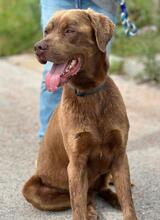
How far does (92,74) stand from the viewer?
466 cm

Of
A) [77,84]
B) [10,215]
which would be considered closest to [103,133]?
[77,84]

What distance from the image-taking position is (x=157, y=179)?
5785 millimetres

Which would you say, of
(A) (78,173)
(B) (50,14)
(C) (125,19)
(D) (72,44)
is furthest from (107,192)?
(C) (125,19)

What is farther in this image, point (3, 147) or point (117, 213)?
point (3, 147)

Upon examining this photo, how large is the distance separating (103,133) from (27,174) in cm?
162

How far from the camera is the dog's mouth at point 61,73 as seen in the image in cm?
449

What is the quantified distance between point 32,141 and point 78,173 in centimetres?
263

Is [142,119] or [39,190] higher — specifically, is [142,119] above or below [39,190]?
below

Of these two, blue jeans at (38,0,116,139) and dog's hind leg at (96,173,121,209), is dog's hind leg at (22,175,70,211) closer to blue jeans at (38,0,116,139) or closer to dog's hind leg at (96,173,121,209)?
dog's hind leg at (96,173,121,209)

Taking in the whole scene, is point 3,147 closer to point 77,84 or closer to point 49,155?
point 49,155

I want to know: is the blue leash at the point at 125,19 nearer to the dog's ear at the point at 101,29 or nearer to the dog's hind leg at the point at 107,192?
the dog's ear at the point at 101,29

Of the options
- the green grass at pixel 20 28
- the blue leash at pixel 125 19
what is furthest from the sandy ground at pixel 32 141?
the blue leash at pixel 125 19

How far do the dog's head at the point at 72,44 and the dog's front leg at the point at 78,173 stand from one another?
0.46 m

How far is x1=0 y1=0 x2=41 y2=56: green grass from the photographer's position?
1236cm
